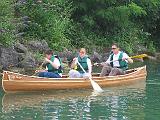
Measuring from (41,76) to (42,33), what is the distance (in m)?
9.37

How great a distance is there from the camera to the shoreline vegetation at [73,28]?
890 inches

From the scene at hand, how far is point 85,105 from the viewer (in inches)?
571

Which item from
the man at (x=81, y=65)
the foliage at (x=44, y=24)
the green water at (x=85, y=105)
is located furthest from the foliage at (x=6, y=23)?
the green water at (x=85, y=105)

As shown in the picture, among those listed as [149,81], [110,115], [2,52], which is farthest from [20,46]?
[110,115]

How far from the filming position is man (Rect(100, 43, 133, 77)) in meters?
18.7

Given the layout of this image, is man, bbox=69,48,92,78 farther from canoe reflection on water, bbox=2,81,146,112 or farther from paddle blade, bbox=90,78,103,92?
canoe reflection on water, bbox=2,81,146,112

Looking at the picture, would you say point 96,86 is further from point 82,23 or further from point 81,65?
point 82,23

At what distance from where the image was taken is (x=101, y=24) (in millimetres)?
31500

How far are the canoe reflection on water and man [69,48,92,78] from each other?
58 cm

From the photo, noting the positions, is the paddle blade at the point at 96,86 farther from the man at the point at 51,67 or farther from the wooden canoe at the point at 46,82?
the man at the point at 51,67

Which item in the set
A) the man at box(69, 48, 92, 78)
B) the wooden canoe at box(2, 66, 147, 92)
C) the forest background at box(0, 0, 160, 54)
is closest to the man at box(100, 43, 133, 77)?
the wooden canoe at box(2, 66, 147, 92)

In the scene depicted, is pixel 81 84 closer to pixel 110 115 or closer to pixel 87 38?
pixel 110 115

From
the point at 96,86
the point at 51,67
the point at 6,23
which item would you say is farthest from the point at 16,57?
the point at 96,86

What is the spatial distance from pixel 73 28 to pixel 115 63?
34.8 ft
